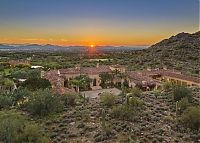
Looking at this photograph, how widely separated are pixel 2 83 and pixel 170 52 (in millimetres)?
43372

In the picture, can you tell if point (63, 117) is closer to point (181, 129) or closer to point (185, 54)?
point (181, 129)

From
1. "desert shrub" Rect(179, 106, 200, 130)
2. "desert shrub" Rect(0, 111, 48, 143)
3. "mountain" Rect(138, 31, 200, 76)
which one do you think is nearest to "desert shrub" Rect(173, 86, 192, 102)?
"desert shrub" Rect(179, 106, 200, 130)

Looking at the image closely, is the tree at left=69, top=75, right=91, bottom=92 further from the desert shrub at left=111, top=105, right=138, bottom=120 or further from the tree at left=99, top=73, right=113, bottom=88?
the desert shrub at left=111, top=105, right=138, bottom=120

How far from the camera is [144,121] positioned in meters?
13.3

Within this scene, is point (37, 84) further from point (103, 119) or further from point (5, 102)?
point (103, 119)

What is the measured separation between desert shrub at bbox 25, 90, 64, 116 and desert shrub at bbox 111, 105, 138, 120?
3.25 metres

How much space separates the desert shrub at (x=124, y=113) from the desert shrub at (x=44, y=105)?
3250mm

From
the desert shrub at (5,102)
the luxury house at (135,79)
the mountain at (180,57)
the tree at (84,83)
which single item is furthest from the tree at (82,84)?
the mountain at (180,57)

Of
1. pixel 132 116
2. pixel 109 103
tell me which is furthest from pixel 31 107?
pixel 132 116

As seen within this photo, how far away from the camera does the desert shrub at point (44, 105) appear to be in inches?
605

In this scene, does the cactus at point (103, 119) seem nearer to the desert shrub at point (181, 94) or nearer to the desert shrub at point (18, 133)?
the desert shrub at point (18, 133)

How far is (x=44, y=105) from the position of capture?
50.6 feet

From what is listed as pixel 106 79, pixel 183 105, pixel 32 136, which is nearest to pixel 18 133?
pixel 32 136

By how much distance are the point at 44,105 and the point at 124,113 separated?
4168 millimetres
